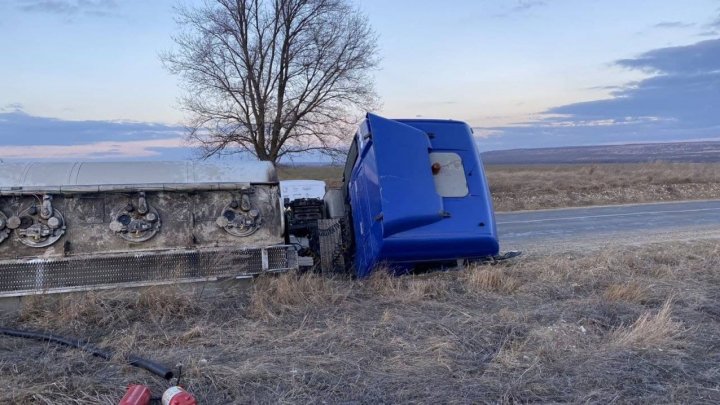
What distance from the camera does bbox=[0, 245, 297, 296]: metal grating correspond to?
5.37 m

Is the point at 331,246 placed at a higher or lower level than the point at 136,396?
higher

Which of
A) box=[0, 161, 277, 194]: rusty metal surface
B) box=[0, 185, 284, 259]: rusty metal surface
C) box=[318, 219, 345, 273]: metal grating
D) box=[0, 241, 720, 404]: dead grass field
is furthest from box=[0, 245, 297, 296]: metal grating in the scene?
box=[0, 161, 277, 194]: rusty metal surface

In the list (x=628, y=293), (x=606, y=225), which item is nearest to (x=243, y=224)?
(x=628, y=293)

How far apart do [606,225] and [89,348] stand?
12.8 m

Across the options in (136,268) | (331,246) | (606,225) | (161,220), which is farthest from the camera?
(606,225)

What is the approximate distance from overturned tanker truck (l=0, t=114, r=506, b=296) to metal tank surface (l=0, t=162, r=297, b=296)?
10mm

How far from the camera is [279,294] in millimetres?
5406

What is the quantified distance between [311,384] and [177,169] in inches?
182

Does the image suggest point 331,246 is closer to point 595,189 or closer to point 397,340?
point 397,340

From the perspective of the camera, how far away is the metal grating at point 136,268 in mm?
5367

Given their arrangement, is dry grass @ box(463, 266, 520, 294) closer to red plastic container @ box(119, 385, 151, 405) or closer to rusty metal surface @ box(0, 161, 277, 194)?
rusty metal surface @ box(0, 161, 277, 194)

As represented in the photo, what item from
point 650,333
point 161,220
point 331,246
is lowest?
point 650,333

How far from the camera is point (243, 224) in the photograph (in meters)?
6.36

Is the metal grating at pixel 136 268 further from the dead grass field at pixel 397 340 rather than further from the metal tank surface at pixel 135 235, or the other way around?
the dead grass field at pixel 397 340
